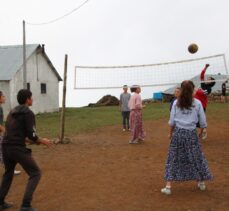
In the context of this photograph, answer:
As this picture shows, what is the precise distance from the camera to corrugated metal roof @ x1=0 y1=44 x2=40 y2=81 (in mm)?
24719

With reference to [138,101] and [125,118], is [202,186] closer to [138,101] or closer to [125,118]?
[138,101]

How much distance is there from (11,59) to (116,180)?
69.3ft

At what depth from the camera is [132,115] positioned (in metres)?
11.6

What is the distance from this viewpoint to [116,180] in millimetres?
6879

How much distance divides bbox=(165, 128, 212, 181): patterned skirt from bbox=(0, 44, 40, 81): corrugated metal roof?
64.8ft

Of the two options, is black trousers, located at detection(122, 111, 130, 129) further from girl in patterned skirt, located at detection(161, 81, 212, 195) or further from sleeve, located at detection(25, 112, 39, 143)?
sleeve, located at detection(25, 112, 39, 143)

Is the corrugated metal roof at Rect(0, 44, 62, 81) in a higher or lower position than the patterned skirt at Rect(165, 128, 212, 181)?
higher

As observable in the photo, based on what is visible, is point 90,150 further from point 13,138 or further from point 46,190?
point 13,138

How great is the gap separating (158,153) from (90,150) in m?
1.79

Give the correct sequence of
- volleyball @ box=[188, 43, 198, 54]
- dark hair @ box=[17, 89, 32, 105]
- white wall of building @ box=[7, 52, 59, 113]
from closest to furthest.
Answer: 1. dark hair @ box=[17, 89, 32, 105]
2. volleyball @ box=[188, 43, 198, 54]
3. white wall of building @ box=[7, 52, 59, 113]

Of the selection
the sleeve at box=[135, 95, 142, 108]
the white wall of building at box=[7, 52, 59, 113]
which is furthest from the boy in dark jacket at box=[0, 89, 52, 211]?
the white wall of building at box=[7, 52, 59, 113]

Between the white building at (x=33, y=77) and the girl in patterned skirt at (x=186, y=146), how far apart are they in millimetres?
19697

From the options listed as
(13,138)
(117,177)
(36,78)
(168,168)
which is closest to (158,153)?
(117,177)

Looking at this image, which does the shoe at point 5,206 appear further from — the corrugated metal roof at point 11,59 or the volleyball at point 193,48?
the corrugated metal roof at point 11,59
